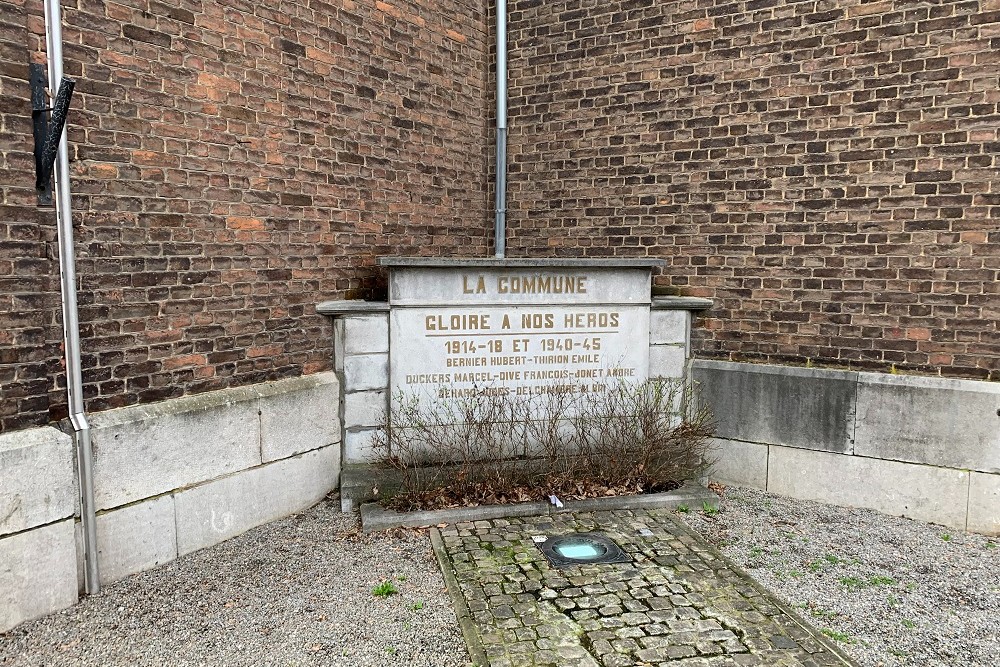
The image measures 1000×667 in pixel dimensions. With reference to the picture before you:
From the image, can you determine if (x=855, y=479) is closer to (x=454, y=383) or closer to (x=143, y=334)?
(x=454, y=383)

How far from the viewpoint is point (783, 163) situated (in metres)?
6.10

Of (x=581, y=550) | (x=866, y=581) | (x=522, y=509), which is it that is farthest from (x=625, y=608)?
(x=866, y=581)

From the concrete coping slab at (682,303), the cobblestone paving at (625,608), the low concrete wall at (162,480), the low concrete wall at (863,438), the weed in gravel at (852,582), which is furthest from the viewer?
the concrete coping slab at (682,303)

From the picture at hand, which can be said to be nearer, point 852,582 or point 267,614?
point 267,614

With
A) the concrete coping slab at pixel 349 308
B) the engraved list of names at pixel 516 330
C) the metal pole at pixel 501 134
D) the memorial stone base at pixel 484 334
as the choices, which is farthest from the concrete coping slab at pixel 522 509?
the metal pole at pixel 501 134

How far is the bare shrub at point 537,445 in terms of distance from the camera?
5.66 m

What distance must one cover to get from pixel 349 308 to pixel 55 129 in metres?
2.48

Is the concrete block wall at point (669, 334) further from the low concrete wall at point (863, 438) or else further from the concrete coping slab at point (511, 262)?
the concrete coping slab at point (511, 262)

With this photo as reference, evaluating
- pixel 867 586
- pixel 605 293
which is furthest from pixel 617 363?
pixel 867 586

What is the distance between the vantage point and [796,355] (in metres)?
6.16

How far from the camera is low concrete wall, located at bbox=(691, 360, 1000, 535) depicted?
216 inches

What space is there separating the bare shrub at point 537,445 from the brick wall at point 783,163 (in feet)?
3.32

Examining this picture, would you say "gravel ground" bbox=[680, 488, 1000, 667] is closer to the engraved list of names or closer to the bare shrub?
the bare shrub

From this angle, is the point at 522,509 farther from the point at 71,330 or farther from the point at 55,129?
the point at 55,129
